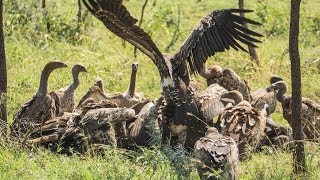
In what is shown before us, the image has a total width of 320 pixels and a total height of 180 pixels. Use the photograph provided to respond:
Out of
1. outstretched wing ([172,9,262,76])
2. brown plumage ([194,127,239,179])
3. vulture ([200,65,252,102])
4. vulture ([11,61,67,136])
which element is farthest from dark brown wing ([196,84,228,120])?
brown plumage ([194,127,239,179])

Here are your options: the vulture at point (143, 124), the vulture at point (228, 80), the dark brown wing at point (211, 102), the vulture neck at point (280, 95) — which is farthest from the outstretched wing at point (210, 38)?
the vulture at point (228, 80)

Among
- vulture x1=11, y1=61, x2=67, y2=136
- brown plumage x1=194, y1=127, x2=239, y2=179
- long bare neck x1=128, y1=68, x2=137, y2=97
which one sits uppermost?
long bare neck x1=128, y1=68, x2=137, y2=97

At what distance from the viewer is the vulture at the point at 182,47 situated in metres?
8.16

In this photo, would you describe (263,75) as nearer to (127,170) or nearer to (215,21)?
(215,21)

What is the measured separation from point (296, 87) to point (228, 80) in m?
3.26

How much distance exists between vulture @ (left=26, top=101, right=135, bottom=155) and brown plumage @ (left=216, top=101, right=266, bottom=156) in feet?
3.40

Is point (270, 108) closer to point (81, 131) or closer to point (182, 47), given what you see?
point (182, 47)

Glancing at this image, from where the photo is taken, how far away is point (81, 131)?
834cm

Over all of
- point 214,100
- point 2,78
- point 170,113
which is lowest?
point 170,113

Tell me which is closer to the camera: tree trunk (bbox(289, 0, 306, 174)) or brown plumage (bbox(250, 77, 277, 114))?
tree trunk (bbox(289, 0, 306, 174))

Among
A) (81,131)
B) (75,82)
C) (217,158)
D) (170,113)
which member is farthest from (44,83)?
(217,158)

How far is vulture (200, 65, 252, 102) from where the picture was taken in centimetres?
1015

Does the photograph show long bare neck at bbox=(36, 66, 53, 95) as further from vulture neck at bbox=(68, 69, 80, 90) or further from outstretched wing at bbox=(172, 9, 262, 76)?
outstretched wing at bbox=(172, 9, 262, 76)

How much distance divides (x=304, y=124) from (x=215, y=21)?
1.44 metres
